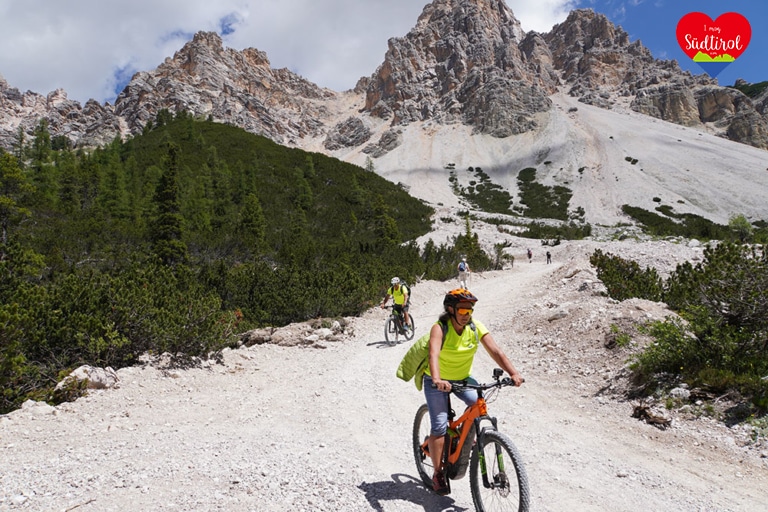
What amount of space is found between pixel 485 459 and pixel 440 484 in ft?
2.12

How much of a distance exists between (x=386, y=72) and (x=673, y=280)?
15941 centimetres

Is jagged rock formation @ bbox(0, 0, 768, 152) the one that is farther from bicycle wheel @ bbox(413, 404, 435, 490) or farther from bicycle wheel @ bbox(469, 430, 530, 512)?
bicycle wheel @ bbox(469, 430, 530, 512)

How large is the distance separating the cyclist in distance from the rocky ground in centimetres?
67

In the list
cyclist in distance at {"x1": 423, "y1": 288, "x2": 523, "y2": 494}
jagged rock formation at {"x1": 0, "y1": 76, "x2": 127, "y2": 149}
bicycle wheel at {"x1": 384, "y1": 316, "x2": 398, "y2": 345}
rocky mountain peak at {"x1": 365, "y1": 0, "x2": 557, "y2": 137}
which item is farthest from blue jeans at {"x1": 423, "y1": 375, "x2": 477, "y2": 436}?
jagged rock formation at {"x1": 0, "y1": 76, "x2": 127, "y2": 149}

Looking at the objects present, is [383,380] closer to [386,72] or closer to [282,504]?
[282,504]

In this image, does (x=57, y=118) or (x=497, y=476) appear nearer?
(x=497, y=476)

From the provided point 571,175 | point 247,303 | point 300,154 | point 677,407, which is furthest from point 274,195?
point 571,175

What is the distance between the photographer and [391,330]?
11.4 meters

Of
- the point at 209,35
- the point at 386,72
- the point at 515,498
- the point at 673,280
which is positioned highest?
the point at 209,35

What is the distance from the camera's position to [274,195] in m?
49.2

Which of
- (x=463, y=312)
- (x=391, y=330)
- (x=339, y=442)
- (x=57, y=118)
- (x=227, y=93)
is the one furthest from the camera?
(x=227, y=93)

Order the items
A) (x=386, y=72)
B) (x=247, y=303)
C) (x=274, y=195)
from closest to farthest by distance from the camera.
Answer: (x=247, y=303) → (x=274, y=195) → (x=386, y=72)

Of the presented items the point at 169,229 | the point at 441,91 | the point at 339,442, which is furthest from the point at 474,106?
the point at 339,442

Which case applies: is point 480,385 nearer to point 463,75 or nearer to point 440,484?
point 440,484
